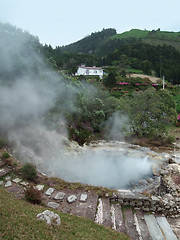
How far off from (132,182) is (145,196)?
1.56 metres

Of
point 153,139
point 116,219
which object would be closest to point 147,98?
point 153,139

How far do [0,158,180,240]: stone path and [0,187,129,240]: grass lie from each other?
1.69ft

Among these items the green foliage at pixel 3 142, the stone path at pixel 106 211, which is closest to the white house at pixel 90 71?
the green foliage at pixel 3 142

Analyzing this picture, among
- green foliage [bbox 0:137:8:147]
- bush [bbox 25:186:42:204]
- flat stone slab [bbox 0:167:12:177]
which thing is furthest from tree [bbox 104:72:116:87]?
bush [bbox 25:186:42:204]

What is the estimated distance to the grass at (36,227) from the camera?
3210mm

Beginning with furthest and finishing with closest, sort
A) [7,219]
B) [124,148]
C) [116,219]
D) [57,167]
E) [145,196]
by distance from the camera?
[124,148]
[57,167]
[145,196]
[116,219]
[7,219]

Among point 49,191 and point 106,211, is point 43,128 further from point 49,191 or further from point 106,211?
point 106,211

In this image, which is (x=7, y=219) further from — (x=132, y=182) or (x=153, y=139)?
(x=153, y=139)

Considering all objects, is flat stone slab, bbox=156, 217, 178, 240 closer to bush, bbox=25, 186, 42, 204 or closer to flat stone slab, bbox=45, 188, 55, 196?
flat stone slab, bbox=45, 188, 55, 196

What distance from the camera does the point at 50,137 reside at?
10539 mm

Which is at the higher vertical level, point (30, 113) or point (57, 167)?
point (30, 113)

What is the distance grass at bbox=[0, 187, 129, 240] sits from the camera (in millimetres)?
3210

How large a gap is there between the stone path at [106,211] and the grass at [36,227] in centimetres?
52

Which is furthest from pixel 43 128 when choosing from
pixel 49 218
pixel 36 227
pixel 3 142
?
pixel 36 227
